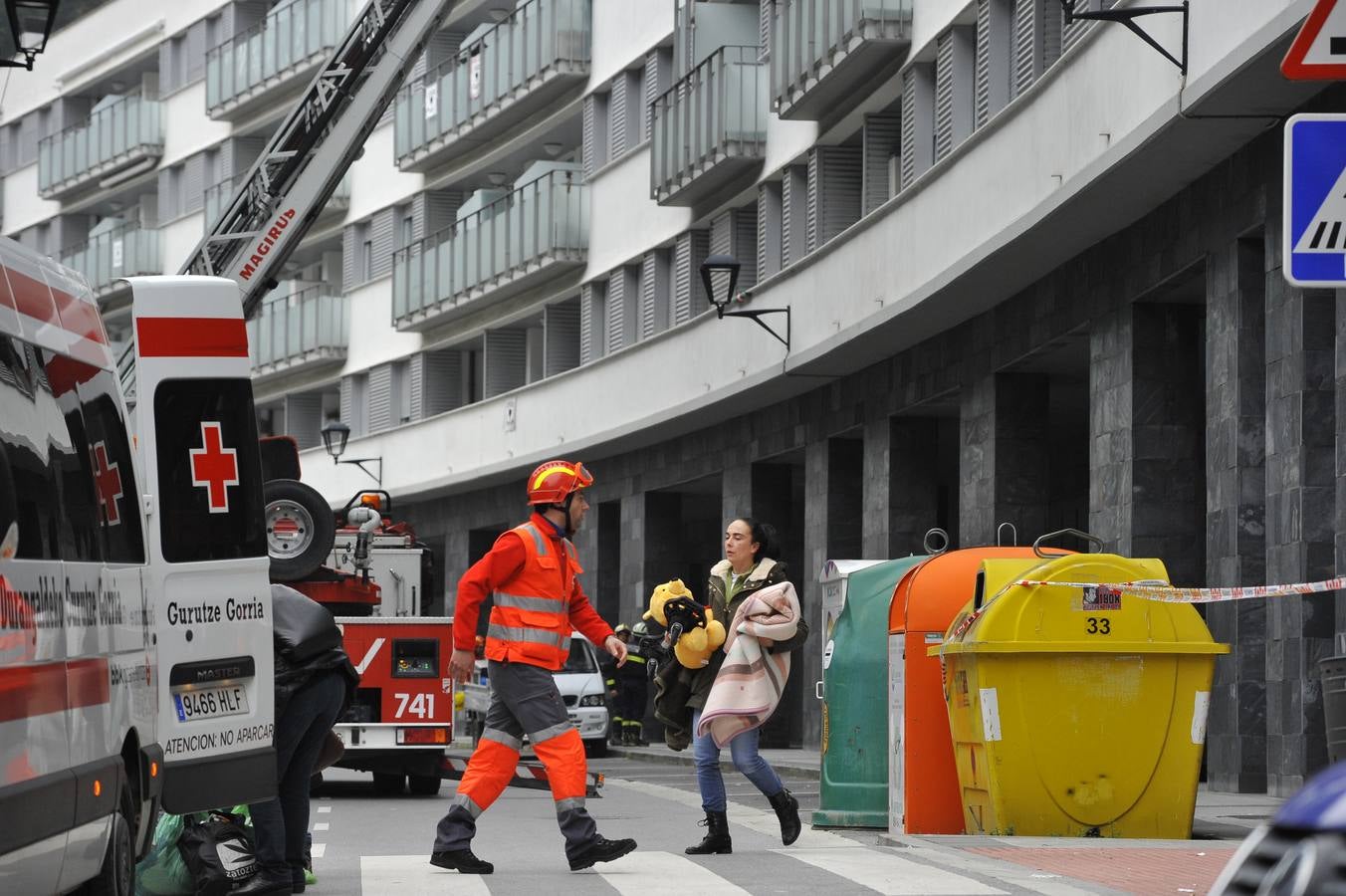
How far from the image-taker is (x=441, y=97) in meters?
45.4

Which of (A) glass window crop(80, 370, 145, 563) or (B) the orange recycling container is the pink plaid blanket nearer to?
(B) the orange recycling container

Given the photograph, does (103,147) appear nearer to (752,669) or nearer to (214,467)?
(752,669)

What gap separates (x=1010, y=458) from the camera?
2533 centimetres

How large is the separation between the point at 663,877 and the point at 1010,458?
14.3 meters

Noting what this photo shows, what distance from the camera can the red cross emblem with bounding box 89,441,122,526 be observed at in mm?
9266

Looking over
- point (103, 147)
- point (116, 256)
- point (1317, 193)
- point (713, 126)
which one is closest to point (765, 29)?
point (713, 126)

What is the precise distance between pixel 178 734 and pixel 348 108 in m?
13.3

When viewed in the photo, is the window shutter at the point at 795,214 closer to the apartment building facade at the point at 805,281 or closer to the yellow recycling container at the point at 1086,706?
the apartment building facade at the point at 805,281

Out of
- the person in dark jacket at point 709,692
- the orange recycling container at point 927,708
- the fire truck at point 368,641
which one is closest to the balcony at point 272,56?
the fire truck at point 368,641

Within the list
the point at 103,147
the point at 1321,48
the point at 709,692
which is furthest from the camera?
the point at 103,147

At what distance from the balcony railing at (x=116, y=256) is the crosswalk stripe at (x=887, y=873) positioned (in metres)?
47.3

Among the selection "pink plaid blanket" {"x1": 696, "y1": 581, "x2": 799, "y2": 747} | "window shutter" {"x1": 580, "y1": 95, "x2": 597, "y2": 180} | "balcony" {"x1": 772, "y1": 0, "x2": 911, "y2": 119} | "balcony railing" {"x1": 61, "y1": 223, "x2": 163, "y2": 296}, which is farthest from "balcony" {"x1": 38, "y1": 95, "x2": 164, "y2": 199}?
"pink plaid blanket" {"x1": 696, "y1": 581, "x2": 799, "y2": 747}

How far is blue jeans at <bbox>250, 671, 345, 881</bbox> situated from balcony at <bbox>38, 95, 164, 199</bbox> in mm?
49907

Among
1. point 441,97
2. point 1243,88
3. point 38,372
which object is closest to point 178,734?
point 38,372
